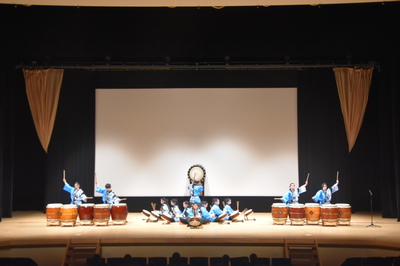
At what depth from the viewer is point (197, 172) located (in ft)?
37.1

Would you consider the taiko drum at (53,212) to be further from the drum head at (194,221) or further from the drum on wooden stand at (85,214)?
the drum head at (194,221)

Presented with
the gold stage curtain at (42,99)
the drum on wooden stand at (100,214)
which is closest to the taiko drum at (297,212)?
the drum on wooden stand at (100,214)

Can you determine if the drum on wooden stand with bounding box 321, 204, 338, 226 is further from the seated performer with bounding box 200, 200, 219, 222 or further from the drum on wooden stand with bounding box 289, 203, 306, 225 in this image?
the seated performer with bounding box 200, 200, 219, 222

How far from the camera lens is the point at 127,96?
11820 millimetres

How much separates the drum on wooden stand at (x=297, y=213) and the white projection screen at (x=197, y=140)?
2.21m

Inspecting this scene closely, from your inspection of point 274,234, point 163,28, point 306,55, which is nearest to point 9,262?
point 274,234

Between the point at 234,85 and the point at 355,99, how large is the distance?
2844 millimetres

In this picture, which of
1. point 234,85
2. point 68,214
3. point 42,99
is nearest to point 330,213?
point 234,85

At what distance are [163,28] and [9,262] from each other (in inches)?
261

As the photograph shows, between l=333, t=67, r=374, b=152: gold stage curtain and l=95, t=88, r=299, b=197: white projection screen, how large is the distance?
4.07 ft

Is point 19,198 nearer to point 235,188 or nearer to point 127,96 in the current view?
point 127,96

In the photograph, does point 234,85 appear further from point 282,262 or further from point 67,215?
point 282,262

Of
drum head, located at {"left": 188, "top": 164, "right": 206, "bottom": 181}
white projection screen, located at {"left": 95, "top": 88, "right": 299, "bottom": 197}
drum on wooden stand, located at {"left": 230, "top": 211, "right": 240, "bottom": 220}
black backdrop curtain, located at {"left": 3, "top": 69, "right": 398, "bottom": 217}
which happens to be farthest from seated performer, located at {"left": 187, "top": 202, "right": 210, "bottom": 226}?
black backdrop curtain, located at {"left": 3, "top": 69, "right": 398, "bottom": 217}

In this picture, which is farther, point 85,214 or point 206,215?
point 206,215
